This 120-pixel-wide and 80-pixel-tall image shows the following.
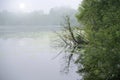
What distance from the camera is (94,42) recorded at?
55.5 ft

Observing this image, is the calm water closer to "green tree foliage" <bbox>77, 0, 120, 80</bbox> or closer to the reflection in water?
the reflection in water

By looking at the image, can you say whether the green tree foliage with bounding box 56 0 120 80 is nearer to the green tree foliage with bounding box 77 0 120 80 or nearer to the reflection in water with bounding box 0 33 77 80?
the green tree foliage with bounding box 77 0 120 80

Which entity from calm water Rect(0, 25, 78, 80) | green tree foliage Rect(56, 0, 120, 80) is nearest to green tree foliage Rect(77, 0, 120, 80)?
green tree foliage Rect(56, 0, 120, 80)

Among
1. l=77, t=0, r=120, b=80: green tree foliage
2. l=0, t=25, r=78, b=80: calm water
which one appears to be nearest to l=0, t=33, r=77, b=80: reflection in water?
l=0, t=25, r=78, b=80: calm water

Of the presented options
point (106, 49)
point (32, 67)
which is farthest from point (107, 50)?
point (32, 67)

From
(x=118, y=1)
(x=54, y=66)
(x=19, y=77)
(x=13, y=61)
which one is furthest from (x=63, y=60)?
(x=118, y=1)

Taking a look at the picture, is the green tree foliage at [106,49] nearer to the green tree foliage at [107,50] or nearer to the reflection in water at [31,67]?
the green tree foliage at [107,50]

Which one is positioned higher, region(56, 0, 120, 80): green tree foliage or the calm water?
region(56, 0, 120, 80): green tree foliage

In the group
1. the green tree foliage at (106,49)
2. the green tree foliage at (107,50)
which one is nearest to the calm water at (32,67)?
the green tree foliage at (106,49)

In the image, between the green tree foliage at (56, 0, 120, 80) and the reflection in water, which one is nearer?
the green tree foliage at (56, 0, 120, 80)

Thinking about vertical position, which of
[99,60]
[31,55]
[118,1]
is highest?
[118,1]

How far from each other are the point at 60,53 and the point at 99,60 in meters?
13.9

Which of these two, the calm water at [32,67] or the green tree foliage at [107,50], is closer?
the green tree foliage at [107,50]

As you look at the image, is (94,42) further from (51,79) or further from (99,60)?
(51,79)
